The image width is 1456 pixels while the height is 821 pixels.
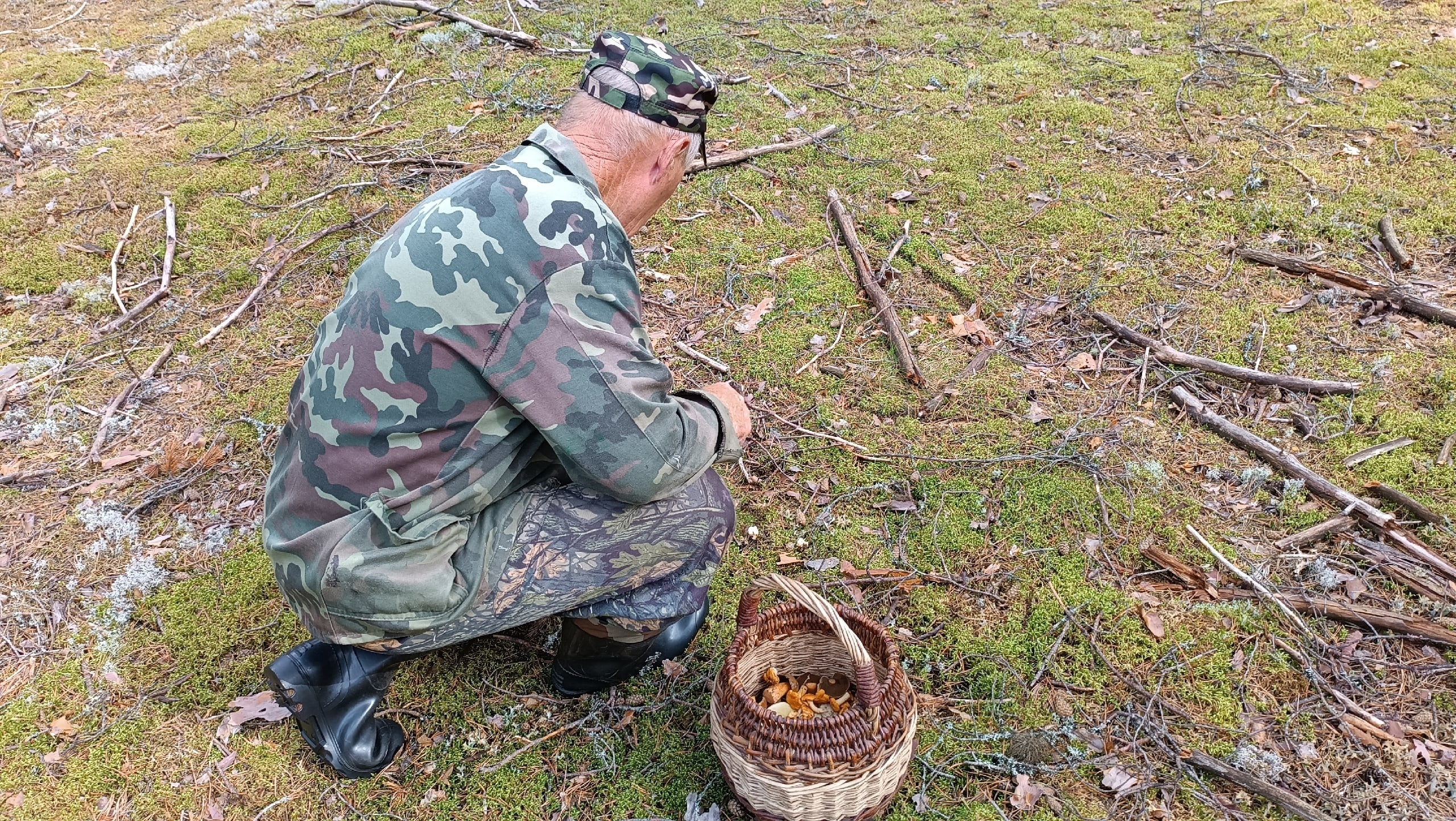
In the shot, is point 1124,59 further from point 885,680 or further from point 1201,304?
point 885,680

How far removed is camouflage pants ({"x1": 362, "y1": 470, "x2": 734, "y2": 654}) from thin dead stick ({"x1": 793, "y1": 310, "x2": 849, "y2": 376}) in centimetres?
168

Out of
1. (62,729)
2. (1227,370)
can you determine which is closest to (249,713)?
(62,729)

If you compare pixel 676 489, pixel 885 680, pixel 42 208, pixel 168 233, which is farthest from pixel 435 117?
pixel 885 680

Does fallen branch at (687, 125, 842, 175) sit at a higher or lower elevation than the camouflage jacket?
lower

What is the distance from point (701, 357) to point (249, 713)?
2470mm

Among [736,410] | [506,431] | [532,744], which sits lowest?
[532,744]

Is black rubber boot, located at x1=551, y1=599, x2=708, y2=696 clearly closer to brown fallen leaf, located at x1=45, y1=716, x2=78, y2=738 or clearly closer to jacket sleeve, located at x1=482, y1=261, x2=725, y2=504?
jacket sleeve, located at x1=482, y1=261, x2=725, y2=504

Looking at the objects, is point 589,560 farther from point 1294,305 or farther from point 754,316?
point 1294,305

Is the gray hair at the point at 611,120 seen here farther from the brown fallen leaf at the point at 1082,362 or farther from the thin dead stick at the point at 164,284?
the thin dead stick at the point at 164,284

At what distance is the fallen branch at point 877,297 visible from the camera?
4270mm

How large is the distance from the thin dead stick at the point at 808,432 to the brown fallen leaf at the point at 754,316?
1.96 ft

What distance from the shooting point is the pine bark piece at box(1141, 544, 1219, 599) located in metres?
3.32

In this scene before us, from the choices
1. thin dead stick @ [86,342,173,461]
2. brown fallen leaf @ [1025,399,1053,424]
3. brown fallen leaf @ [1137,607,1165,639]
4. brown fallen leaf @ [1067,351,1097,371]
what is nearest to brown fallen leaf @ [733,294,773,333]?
brown fallen leaf @ [1025,399,1053,424]

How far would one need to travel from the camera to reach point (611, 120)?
8.19 ft
